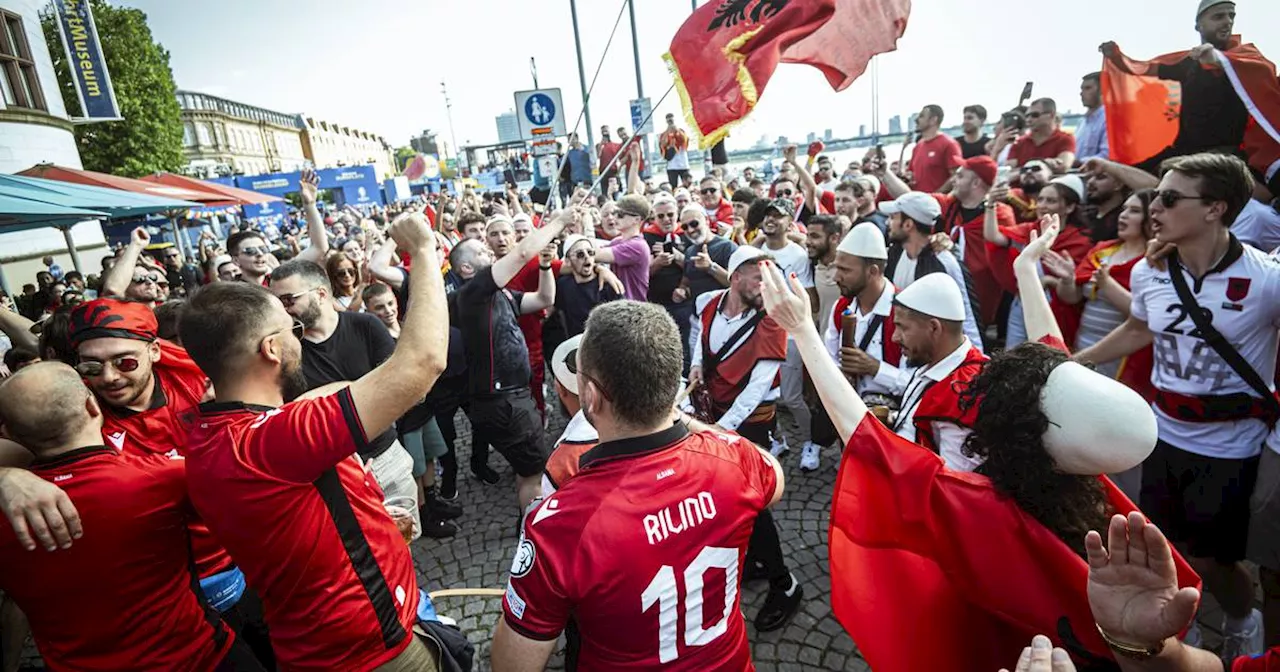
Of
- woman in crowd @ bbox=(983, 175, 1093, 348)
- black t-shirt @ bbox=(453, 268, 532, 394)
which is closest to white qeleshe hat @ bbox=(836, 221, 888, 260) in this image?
woman in crowd @ bbox=(983, 175, 1093, 348)

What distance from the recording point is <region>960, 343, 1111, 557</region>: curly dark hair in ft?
4.96

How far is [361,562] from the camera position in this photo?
72.4 inches

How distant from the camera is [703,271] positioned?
5504mm

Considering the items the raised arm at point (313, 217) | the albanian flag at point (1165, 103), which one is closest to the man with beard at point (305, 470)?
the raised arm at point (313, 217)

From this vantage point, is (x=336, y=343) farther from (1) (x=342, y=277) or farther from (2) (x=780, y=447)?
(2) (x=780, y=447)

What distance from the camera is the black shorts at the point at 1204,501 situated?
2.64 m

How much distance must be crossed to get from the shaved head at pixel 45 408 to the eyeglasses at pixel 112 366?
0.58 m

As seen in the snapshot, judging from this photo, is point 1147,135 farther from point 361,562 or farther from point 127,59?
point 127,59

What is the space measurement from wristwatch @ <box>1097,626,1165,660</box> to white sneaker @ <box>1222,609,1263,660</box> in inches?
92.9

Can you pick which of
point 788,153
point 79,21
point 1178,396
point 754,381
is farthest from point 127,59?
point 1178,396

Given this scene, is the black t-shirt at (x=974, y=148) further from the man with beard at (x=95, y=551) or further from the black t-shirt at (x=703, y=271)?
the man with beard at (x=95, y=551)

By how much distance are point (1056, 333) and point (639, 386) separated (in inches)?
84.1

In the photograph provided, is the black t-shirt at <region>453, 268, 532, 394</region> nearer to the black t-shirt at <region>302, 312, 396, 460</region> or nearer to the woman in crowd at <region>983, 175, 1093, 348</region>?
the black t-shirt at <region>302, 312, 396, 460</region>

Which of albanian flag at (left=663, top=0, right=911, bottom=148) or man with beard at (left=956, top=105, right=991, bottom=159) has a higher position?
albanian flag at (left=663, top=0, right=911, bottom=148)
